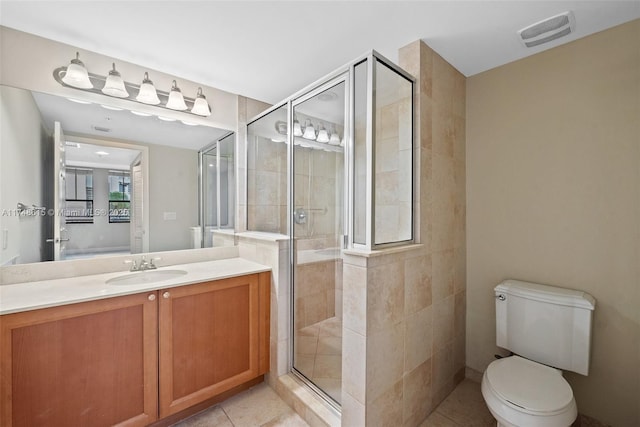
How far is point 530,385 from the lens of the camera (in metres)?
1.42

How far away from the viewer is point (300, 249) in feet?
6.72

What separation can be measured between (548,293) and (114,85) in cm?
302

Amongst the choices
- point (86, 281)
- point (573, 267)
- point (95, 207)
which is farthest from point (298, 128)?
point (573, 267)

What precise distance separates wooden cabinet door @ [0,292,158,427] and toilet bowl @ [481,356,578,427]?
5.98 feet

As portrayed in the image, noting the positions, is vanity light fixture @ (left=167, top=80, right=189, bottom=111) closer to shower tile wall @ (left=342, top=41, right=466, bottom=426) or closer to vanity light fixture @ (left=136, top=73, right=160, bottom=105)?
vanity light fixture @ (left=136, top=73, right=160, bottom=105)

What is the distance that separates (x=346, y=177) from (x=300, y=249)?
2.31ft

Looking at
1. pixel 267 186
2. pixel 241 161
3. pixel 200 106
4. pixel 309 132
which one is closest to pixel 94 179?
pixel 200 106

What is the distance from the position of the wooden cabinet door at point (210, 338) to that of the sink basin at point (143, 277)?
36 centimetres

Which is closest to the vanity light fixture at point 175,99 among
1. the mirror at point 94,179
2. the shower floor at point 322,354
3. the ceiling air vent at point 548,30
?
the mirror at point 94,179

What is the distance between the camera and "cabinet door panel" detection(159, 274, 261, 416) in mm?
1572

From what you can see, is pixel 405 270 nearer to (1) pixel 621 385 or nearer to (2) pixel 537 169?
(2) pixel 537 169

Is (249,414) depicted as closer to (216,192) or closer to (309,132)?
(216,192)

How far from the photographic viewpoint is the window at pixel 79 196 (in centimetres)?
169

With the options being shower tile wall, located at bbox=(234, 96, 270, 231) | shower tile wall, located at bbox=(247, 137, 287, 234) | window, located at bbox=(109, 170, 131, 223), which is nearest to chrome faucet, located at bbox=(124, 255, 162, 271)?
window, located at bbox=(109, 170, 131, 223)
